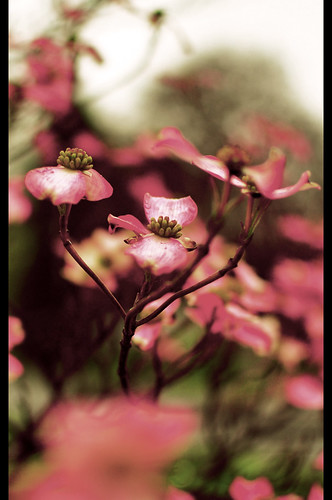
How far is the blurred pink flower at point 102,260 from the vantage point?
580mm

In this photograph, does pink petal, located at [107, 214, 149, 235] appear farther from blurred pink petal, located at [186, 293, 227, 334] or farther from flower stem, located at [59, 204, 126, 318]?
blurred pink petal, located at [186, 293, 227, 334]

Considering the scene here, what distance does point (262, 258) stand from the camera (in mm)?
1021

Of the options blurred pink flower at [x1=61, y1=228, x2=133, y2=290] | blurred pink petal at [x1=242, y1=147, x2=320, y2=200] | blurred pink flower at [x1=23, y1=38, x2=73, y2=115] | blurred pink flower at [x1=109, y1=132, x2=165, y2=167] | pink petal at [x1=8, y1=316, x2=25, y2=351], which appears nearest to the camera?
blurred pink petal at [x1=242, y1=147, x2=320, y2=200]

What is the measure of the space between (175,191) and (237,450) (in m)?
0.50

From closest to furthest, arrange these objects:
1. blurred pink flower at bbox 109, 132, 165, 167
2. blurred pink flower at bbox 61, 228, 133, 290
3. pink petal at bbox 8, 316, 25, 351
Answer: pink petal at bbox 8, 316, 25, 351 → blurred pink flower at bbox 61, 228, 133, 290 → blurred pink flower at bbox 109, 132, 165, 167

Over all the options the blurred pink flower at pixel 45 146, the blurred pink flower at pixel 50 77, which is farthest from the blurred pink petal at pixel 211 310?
the blurred pink flower at pixel 50 77

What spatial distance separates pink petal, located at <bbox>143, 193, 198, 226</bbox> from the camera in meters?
0.28

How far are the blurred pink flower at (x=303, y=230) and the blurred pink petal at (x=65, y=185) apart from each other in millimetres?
746

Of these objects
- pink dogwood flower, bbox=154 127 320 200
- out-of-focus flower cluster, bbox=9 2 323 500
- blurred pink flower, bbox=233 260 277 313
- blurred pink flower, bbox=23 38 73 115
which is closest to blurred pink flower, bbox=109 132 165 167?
out-of-focus flower cluster, bbox=9 2 323 500

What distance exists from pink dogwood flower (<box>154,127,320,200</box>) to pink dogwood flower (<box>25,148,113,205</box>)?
1.9 inches

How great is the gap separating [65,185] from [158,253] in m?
0.07

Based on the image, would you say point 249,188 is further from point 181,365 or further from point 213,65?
point 213,65

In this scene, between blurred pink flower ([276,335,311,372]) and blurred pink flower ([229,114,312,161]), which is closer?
blurred pink flower ([276,335,311,372])
